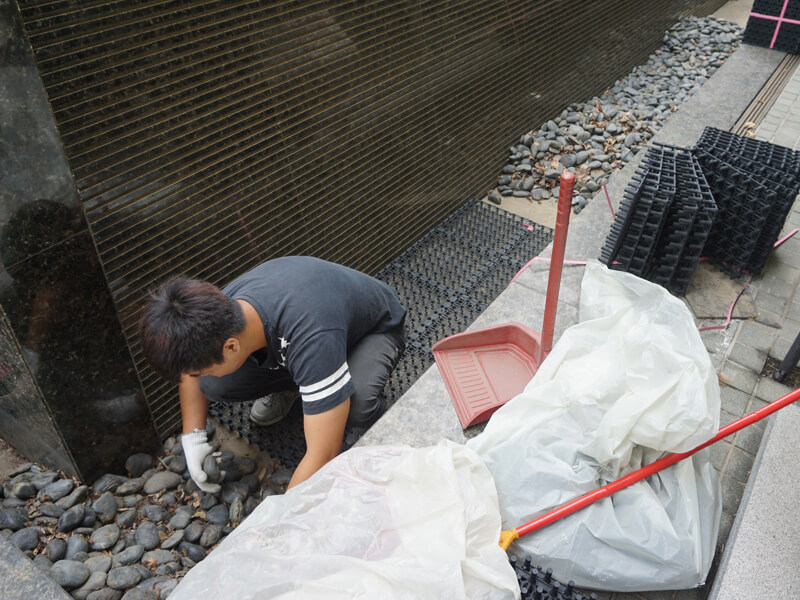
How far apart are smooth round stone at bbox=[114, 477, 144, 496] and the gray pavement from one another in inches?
44.7

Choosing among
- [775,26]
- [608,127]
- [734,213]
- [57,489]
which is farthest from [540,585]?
[775,26]

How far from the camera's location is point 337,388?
7.27ft

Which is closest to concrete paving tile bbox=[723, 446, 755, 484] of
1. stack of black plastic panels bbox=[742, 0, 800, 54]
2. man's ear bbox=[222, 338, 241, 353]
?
man's ear bbox=[222, 338, 241, 353]

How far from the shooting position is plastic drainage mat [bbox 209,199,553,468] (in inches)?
125

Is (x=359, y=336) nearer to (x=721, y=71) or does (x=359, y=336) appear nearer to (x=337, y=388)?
(x=337, y=388)

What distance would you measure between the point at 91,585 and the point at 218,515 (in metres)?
0.57

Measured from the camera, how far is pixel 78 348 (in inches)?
97.0

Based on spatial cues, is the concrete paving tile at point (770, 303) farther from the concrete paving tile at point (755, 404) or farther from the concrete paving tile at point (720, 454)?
the concrete paving tile at point (720, 454)

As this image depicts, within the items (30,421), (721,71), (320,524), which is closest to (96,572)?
(30,421)

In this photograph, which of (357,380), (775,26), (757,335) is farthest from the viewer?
(775,26)

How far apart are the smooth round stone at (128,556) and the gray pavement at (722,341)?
3.33 feet

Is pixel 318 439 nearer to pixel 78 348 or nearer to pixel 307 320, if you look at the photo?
pixel 307 320

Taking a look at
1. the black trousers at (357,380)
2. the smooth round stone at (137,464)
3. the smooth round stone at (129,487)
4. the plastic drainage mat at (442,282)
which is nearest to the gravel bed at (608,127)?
the plastic drainage mat at (442,282)

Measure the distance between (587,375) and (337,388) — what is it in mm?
930
